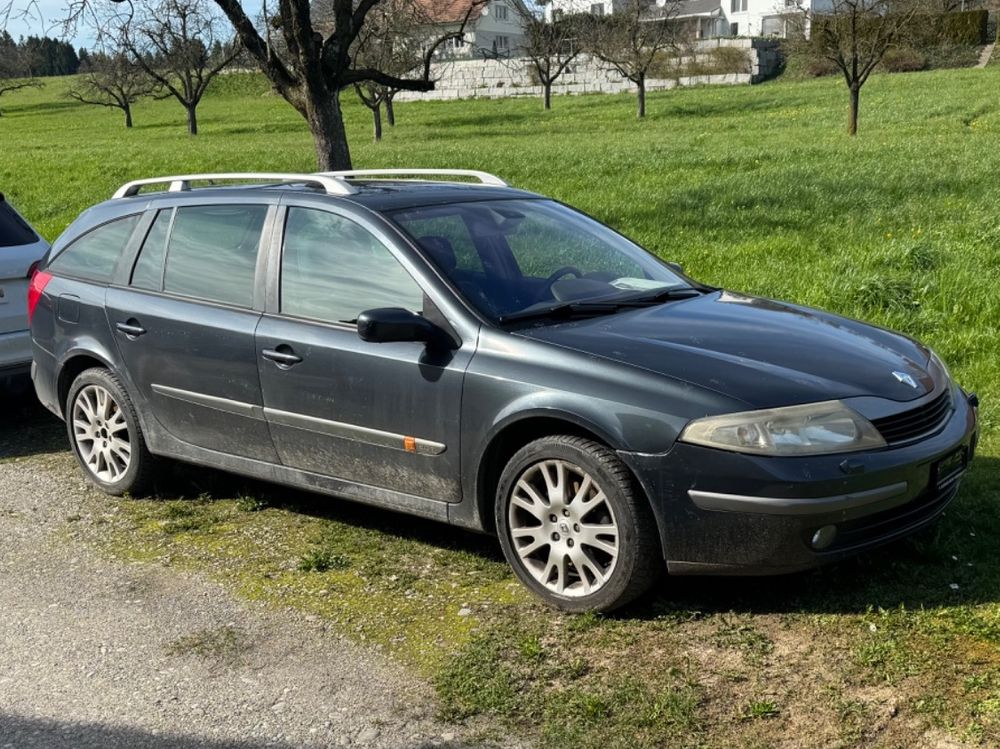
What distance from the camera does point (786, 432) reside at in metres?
3.99

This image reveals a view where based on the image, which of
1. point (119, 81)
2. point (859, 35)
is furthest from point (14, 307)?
point (119, 81)

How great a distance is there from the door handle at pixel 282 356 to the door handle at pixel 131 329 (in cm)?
98

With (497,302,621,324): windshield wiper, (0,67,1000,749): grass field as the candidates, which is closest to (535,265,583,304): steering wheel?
(497,302,621,324): windshield wiper

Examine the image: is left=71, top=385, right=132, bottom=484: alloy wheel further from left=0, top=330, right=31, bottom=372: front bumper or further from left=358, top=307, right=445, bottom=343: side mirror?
left=358, top=307, right=445, bottom=343: side mirror

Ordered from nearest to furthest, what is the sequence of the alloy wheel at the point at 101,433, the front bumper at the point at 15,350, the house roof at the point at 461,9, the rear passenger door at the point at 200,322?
the rear passenger door at the point at 200,322 < the alloy wheel at the point at 101,433 < the front bumper at the point at 15,350 < the house roof at the point at 461,9

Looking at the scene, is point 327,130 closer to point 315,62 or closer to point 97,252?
point 315,62

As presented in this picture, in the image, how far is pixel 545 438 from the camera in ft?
14.3

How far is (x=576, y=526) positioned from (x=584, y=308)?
102 cm

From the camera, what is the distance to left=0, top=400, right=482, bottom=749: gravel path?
3.64 m

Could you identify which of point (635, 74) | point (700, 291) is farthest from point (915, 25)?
point (700, 291)

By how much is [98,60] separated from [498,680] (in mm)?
65601

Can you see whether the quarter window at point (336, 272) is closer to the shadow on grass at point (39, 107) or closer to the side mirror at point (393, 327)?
the side mirror at point (393, 327)

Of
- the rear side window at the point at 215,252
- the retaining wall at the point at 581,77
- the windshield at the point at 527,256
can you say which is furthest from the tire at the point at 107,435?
the retaining wall at the point at 581,77

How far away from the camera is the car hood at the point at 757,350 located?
4.15 m
